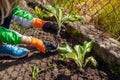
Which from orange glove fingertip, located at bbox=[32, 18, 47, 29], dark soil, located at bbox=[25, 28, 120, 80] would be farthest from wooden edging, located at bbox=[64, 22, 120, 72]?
orange glove fingertip, located at bbox=[32, 18, 47, 29]

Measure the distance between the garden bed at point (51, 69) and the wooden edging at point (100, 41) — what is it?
0.23 ft

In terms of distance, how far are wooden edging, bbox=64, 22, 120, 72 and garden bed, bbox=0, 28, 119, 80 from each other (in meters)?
0.07

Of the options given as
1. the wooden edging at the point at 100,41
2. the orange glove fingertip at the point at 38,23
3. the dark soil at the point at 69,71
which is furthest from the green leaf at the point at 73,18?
the dark soil at the point at 69,71

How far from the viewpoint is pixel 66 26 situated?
10.8 ft

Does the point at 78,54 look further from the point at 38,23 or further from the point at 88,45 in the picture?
the point at 38,23

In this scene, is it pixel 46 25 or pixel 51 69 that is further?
pixel 46 25

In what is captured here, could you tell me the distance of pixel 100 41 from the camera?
2.87 meters

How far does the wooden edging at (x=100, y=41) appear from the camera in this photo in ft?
8.79

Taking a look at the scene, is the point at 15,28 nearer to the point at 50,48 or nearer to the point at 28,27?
the point at 28,27

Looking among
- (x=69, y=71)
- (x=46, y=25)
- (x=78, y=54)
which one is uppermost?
(x=46, y=25)

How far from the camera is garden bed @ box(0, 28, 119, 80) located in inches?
104

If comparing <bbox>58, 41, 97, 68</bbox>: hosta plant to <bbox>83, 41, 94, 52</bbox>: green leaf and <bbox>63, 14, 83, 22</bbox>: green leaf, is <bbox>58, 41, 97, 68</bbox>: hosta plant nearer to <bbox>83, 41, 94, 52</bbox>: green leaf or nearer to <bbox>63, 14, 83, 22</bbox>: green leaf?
<bbox>83, 41, 94, 52</bbox>: green leaf

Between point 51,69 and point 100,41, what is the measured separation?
1.61 ft

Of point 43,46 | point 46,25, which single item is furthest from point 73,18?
point 43,46
